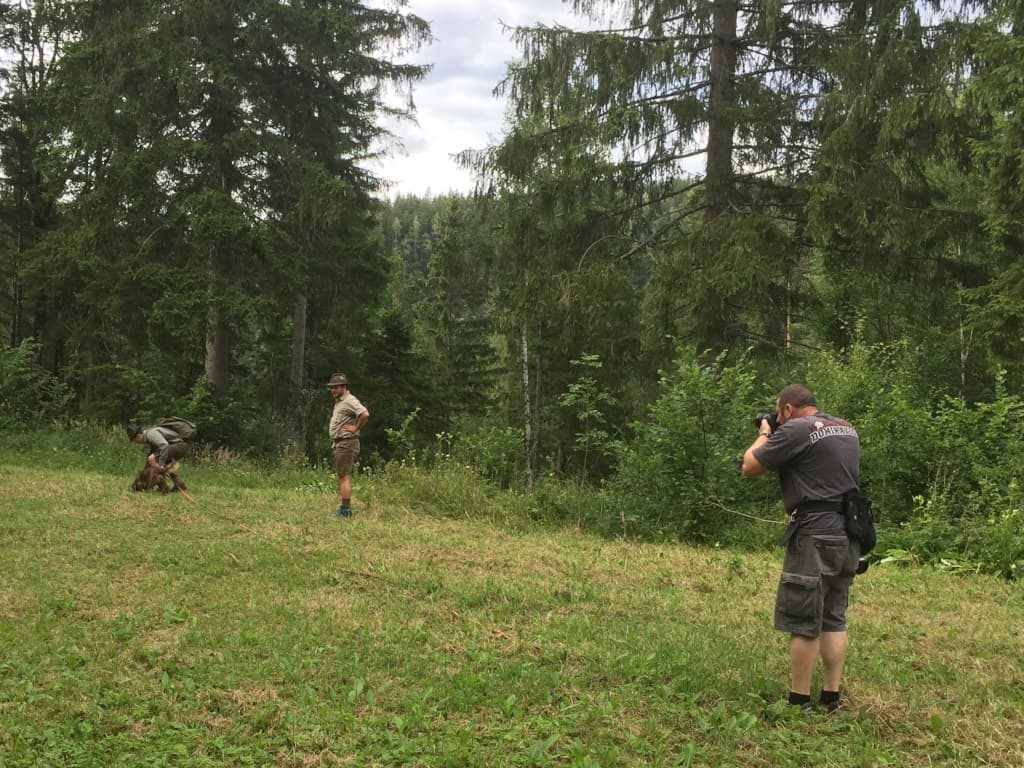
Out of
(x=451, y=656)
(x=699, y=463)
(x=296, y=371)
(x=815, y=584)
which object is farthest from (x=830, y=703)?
(x=296, y=371)

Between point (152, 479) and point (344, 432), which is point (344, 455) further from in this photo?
point (152, 479)

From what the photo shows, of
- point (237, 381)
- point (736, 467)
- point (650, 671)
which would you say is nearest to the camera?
point (650, 671)

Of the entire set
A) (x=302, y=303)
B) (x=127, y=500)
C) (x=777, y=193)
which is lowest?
(x=127, y=500)

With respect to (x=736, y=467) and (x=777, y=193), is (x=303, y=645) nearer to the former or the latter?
(x=736, y=467)

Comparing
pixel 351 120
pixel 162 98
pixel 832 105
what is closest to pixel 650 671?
pixel 832 105

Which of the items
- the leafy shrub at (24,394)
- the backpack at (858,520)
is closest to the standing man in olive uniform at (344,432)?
the backpack at (858,520)

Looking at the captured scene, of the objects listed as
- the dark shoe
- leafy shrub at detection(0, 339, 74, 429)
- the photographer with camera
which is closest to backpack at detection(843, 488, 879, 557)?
the photographer with camera

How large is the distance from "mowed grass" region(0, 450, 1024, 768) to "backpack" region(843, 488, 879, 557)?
0.94m

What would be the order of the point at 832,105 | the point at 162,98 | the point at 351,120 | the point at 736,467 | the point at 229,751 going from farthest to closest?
1. the point at 351,120
2. the point at 162,98
3. the point at 832,105
4. the point at 736,467
5. the point at 229,751

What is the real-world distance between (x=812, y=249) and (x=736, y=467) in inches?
205

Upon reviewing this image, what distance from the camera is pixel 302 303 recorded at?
18672 mm

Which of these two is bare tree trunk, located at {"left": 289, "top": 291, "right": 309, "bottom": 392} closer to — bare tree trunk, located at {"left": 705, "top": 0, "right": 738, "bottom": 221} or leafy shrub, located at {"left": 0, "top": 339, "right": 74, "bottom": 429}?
leafy shrub, located at {"left": 0, "top": 339, "right": 74, "bottom": 429}

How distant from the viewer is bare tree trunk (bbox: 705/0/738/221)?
493 inches

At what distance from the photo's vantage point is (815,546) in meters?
4.10
